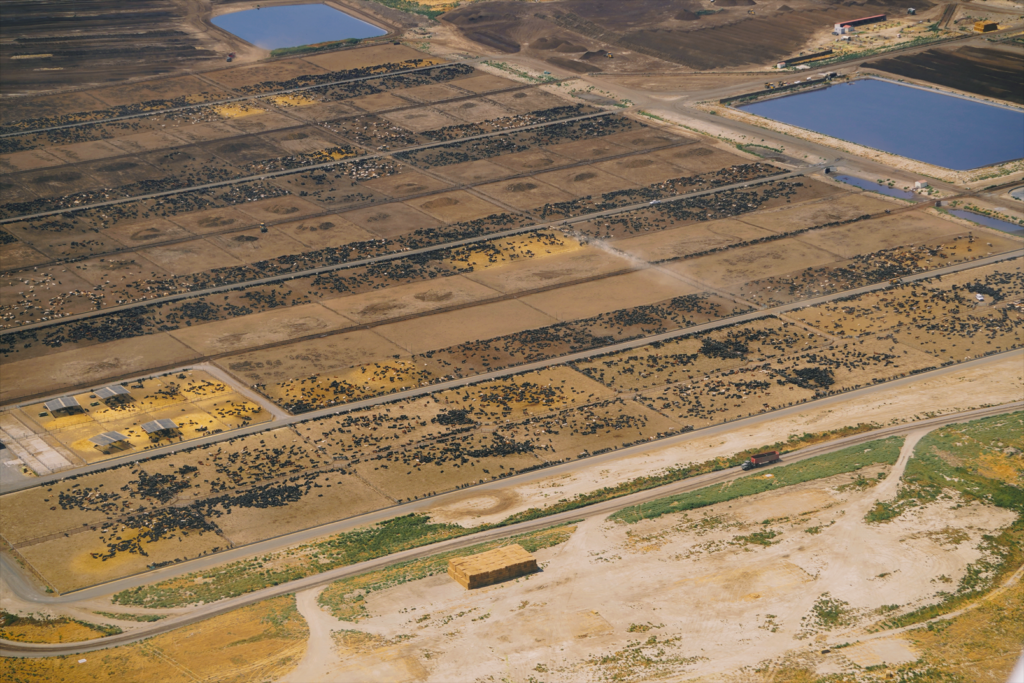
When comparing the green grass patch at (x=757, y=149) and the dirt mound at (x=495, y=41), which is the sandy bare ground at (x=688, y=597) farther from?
the dirt mound at (x=495, y=41)

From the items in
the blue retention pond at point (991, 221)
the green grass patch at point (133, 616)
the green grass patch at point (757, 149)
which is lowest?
the green grass patch at point (133, 616)

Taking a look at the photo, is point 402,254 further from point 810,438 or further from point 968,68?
point 968,68

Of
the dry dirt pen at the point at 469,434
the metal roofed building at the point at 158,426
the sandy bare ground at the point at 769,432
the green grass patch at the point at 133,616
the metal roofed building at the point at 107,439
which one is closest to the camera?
the green grass patch at the point at 133,616

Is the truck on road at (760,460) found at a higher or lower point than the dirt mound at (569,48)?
lower

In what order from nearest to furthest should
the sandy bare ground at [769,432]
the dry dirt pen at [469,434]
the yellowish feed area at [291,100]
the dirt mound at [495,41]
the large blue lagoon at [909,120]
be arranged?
the dry dirt pen at [469,434]
the sandy bare ground at [769,432]
the large blue lagoon at [909,120]
the yellowish feed area at [291,100]
the dirt mound at [495,41]

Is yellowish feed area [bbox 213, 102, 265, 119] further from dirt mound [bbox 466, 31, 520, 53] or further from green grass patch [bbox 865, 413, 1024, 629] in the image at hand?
green grass patch [bbox 865, 413, 1024, 629]

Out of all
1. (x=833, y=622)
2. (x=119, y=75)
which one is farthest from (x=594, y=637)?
(x=119, y=75)

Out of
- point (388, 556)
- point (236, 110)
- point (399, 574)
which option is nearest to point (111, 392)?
point (388, 556)

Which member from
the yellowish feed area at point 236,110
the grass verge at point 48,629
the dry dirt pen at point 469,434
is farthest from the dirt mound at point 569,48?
the grass verge at point 48,629
